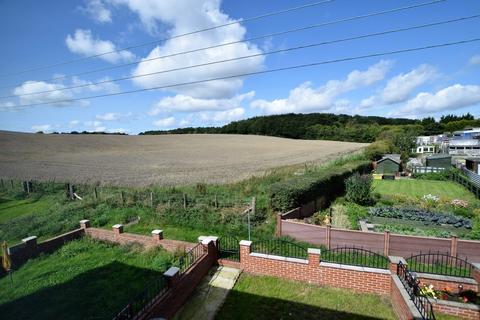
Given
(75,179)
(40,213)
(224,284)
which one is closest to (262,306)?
(224,284)

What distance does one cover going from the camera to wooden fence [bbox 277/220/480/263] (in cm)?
909

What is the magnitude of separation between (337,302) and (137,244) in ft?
24.8

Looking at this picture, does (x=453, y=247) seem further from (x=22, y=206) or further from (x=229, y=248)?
(x=22, y=206)

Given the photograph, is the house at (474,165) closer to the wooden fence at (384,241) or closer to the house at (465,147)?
the wooden fence at (384,241)

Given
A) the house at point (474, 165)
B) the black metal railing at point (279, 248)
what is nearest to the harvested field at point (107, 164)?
the black metal railing at point (279, 248)

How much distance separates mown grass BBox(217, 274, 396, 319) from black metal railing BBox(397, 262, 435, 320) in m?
0.75

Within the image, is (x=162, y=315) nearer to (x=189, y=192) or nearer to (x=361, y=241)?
(x=361, y=241)

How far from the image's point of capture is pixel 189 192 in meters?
16.4

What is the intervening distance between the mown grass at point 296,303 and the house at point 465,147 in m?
57.4

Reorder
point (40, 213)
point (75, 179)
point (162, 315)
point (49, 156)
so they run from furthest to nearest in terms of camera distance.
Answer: point (49, 156) → point (75, 179) → point (40, 213) → point (162, 315)

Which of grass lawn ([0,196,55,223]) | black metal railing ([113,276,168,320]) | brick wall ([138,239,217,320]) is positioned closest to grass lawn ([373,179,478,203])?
brick wall ([138,239,217,320])

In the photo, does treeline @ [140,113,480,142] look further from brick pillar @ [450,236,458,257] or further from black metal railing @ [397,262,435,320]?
black metal railing @ [397,262,435,320]

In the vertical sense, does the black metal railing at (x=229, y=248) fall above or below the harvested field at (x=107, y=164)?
below

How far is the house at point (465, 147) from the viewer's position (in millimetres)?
50628
